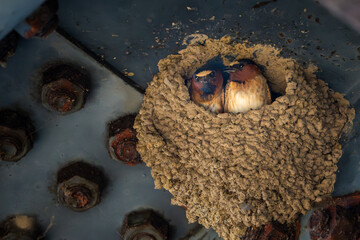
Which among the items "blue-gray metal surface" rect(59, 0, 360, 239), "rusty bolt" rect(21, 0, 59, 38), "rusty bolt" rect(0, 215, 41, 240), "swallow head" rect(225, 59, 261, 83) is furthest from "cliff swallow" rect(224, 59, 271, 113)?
"rusty bolt" rect(0, 215, 41, 240)

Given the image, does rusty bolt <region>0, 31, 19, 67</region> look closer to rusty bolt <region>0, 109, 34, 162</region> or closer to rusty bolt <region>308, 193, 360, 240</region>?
rusty bolt <region>0, 109, 34, 162</region>

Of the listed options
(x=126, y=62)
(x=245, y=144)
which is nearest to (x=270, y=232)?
(x=245, y=144)

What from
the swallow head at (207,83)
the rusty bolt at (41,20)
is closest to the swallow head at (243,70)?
the swallow head at (207,83)

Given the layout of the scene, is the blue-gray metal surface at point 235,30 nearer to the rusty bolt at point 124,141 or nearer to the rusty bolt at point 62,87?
the rusty bolt at point 62,87

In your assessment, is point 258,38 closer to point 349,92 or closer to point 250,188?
point 349,92

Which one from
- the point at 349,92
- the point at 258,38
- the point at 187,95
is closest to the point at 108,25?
the point at 187,95

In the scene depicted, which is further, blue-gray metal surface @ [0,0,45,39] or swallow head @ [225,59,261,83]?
swallow head @ [225,59,261,83]

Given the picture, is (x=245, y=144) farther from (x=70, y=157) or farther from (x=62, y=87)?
(x=70, y=157)
